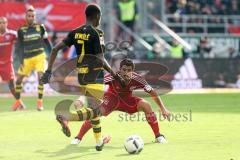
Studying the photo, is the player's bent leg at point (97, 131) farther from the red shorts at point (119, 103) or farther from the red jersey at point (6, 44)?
the red jersey at point (6, 44)

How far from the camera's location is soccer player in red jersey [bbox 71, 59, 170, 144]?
1193 cm

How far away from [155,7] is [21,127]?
57.8 feet

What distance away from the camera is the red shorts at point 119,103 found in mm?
12336

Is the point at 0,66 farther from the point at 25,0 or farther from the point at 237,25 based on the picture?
the point at 237,25

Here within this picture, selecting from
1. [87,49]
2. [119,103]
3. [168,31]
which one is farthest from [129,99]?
[168,31]

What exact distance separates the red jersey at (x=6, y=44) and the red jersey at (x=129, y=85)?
702cm

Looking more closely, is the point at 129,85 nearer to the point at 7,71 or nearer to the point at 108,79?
the point at 108,79

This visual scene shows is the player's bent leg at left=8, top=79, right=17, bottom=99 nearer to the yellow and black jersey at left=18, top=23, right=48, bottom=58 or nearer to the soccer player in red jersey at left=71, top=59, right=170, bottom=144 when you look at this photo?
the yellow and black jersey at left=18, top=23, right=48, bottom=58

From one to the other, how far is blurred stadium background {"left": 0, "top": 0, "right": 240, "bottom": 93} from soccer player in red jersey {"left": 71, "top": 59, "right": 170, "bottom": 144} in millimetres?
12458

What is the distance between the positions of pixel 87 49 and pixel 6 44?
8.48 m

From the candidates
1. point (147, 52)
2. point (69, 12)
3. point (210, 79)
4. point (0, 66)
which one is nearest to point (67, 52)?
point (69, 12)

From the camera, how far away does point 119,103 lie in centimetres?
1240

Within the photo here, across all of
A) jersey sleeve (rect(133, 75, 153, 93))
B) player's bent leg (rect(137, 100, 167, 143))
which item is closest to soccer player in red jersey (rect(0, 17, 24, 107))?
jersey sleeve (rect(133, 75, 153, 93))

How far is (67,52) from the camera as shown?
2667cm
